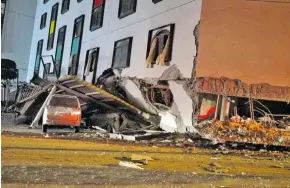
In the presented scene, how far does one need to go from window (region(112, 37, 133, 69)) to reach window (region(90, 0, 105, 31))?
2955 mm

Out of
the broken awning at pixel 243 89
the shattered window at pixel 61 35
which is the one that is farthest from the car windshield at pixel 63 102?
the shattered window at pixel 61 35

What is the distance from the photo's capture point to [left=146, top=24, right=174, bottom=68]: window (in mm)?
12672

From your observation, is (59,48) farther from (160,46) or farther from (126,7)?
(160,46)

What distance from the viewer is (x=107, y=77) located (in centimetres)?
1717

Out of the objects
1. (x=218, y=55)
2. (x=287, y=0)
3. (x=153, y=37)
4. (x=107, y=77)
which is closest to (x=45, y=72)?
(x=107, y=77)

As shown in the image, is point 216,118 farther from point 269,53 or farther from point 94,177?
point 94,177

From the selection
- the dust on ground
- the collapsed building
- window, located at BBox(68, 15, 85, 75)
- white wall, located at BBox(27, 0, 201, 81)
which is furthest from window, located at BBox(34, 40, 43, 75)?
the dust on ground

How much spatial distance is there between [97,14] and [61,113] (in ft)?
31.9

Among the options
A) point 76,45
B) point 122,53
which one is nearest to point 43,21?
point 76,45

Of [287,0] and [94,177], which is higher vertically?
[287,0]

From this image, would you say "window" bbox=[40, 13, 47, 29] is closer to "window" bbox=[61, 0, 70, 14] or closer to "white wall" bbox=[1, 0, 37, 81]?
"white wall" bbox=[1, 0, 37, 81]

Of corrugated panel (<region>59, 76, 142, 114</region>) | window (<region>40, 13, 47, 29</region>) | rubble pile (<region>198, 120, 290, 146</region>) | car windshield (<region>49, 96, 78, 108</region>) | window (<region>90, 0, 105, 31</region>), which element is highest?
window (<region>40, 13, 47, 29</region>)

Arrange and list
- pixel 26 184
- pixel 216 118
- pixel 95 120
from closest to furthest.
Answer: pixel 26 184 < pixel 216 118 < pixel 95 120

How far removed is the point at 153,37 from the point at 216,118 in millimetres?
5320
